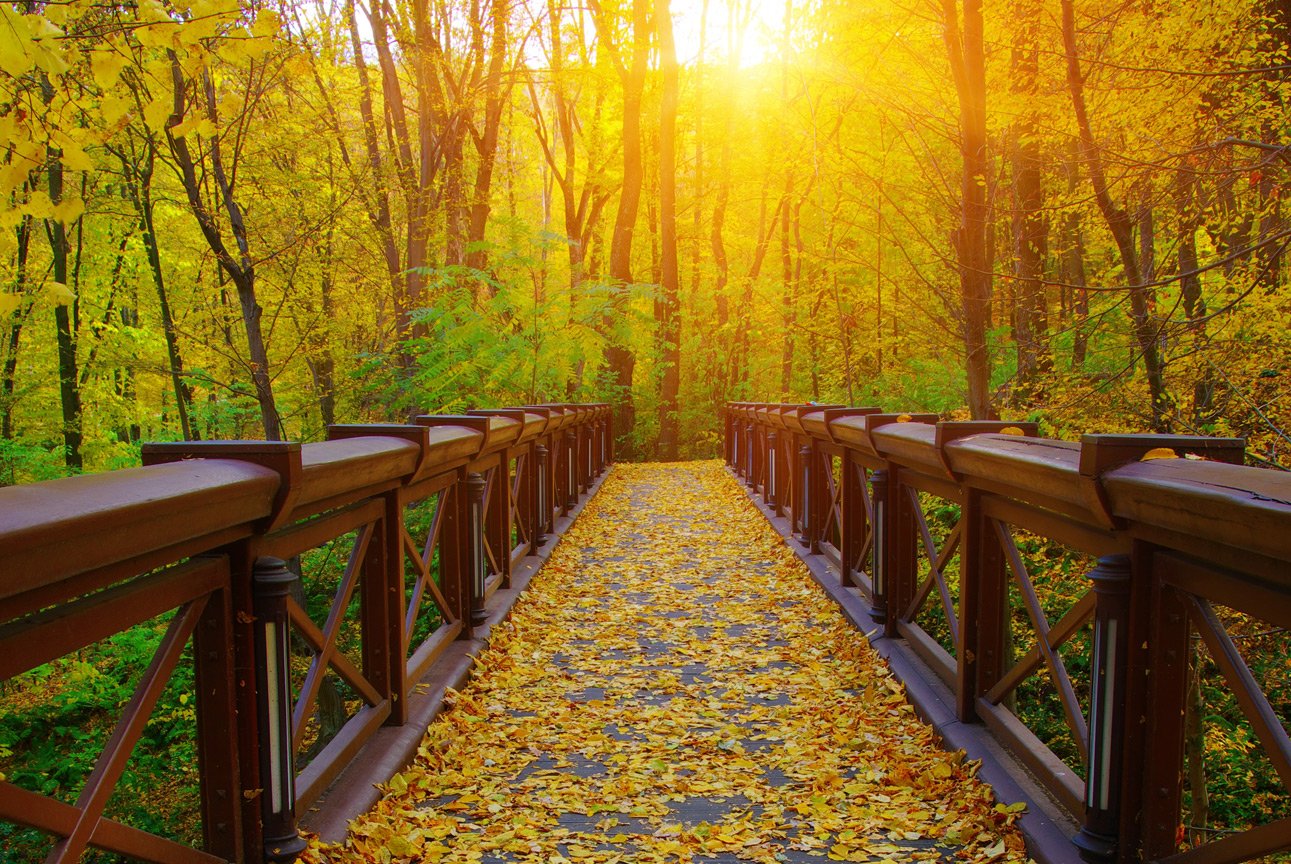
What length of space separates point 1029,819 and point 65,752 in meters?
12.2

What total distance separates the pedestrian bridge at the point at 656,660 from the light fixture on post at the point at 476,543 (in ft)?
0.06

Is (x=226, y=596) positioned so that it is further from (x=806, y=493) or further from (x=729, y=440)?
(x=729, y=440)

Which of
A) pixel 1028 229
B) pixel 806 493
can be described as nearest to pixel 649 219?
pixel 1028 229

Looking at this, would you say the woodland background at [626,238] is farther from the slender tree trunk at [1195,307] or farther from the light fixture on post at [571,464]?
the light fixture on post at [571,464]

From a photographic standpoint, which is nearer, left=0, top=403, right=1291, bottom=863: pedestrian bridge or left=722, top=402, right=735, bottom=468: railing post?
left=0, top=403, right=1291, bottom=863: pedestrian bridge

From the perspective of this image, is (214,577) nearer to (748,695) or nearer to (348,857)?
(348,857)

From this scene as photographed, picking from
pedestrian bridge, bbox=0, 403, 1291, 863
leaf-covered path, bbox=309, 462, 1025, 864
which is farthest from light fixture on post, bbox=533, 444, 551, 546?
pedestrian bridge, bbox=0, 403, 1291, 863

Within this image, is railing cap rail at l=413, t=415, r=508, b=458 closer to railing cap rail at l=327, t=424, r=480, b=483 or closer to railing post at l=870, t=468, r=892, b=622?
railing cap rail at l=327, t=424, r=480, b=483

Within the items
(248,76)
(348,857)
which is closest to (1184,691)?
(348,857)

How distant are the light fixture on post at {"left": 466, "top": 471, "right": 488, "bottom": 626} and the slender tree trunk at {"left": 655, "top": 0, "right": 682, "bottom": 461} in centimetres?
1694

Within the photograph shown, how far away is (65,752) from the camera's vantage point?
38.4 feet

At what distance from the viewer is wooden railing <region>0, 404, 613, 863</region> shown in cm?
183

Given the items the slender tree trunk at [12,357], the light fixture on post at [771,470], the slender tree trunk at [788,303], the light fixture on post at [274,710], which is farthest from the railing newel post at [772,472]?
the slender tree trunk at [12,357]

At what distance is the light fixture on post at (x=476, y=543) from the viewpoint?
598 centimetres
